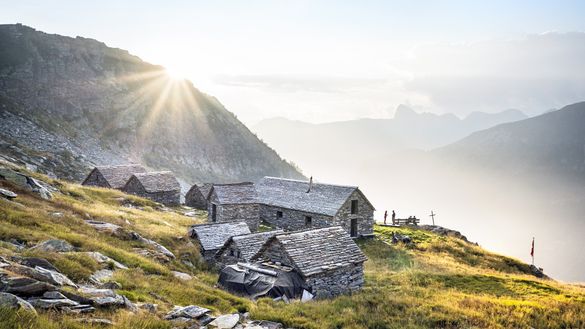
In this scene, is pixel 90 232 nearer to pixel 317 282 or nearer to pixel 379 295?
pixel 317 282

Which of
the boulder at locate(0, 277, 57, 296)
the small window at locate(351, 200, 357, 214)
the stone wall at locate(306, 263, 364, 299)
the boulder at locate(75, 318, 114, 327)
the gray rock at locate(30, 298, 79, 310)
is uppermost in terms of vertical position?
the small window at locate(351, 200, 357, 214)

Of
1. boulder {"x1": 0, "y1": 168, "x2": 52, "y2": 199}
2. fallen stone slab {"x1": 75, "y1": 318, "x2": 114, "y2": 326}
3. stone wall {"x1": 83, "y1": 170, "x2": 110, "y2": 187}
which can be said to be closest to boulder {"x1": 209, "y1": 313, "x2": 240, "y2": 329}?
fallen stone slab {"x1": 75, "y1": 318, "x2": 114, "y2": 326}

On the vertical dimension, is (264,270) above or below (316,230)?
below

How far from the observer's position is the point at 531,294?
92.9 ft

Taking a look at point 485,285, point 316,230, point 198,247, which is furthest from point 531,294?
point 198,247

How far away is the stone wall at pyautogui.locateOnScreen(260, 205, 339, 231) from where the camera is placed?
46906 millimetres

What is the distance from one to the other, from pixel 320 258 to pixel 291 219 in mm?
25948

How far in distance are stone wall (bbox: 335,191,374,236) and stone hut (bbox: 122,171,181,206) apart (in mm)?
25441

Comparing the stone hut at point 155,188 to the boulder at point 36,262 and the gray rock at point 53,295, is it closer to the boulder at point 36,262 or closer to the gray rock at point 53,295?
the boulder at point 36,262

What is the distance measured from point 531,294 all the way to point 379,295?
506 inches

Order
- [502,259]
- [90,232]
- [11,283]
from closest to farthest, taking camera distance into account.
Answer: [11,283] < [90,232] < [502,259]

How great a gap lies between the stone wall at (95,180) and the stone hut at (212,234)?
101 ft

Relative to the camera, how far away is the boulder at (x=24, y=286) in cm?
1080

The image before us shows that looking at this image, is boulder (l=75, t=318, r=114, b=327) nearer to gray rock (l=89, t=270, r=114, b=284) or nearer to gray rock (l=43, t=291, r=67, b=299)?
gray rock (l=43, t=291, r=67, b=299)
